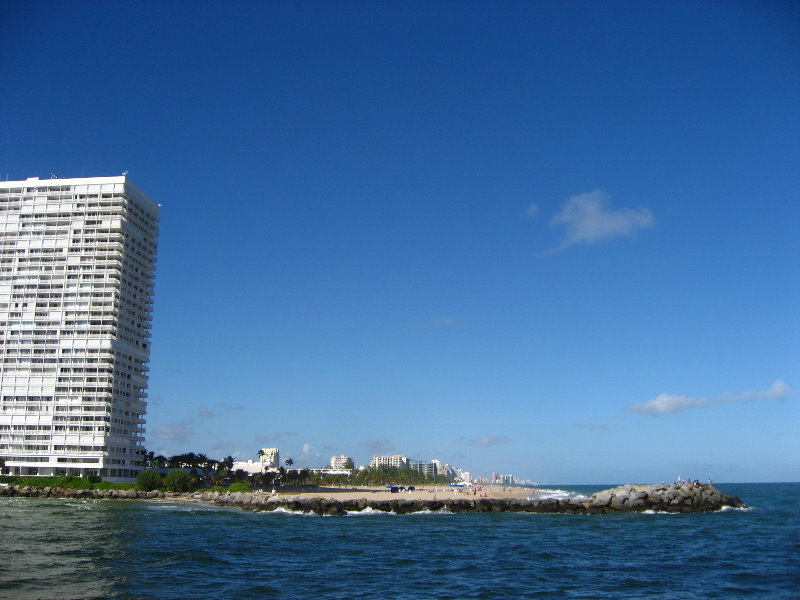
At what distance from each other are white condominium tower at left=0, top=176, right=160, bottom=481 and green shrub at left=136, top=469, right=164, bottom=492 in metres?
15.9

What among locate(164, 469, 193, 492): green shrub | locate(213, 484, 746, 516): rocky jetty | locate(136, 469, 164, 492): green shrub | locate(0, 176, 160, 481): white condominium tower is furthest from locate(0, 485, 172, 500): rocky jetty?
locate(213, 484, 746, 516): rocky jetty

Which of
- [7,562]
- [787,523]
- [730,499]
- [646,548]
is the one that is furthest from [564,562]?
[730,499]

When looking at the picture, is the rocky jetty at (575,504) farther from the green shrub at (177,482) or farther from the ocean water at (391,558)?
the green shrub at (177,482)

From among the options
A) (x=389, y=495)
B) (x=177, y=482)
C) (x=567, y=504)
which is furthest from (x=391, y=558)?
(x=177, y=482)

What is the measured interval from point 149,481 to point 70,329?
37.7 metres

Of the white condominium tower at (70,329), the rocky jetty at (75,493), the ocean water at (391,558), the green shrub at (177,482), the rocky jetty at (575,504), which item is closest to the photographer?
the ocean water at (391,558)

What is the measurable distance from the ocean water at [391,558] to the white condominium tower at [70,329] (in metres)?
61.4

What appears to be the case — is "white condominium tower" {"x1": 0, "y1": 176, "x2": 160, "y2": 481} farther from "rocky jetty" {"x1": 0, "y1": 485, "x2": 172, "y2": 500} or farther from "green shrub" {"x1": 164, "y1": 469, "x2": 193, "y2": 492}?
"green shrub" {"x1": 164, "y1": 469, "x2": 193, "y2": 492}

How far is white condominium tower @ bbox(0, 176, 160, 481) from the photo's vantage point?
125 metres

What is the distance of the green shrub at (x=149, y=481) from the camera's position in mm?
110844

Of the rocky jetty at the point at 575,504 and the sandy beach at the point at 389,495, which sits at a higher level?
the rocky jetty at the point at 575,504

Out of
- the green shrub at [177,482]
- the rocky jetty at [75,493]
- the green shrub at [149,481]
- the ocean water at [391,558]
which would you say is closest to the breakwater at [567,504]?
the ocean water at [391,558]

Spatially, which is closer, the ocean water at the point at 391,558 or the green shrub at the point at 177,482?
the ocean water at the point at 391,558

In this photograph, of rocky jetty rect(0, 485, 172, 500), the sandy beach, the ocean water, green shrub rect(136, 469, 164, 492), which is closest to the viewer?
the ocean water
